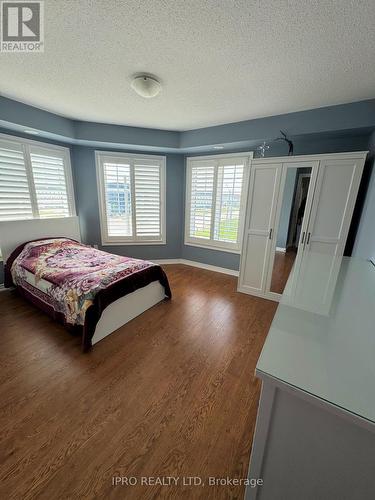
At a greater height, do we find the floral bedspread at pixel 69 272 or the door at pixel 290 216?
the door at pixel 290 216

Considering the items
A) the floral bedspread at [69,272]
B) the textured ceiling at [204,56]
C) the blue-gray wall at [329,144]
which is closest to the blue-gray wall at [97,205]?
the floral bedspread at [69,272]

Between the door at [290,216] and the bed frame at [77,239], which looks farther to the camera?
the door at [290,216]

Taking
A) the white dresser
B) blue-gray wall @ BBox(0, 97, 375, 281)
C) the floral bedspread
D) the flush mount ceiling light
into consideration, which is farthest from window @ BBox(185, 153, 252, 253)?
the white dresser

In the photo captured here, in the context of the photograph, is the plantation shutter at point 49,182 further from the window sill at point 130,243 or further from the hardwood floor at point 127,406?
the hardwood floor at point 127,406

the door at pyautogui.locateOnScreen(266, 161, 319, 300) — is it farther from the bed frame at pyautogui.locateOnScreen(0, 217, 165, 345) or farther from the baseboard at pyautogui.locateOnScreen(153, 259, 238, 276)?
the bed frame at pyautogui.locateOnScreen(0, 217, 165, 345)

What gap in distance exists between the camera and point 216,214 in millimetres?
3820

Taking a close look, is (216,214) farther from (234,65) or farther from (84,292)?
(84,292)

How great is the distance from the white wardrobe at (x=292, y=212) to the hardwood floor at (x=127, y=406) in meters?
0.87

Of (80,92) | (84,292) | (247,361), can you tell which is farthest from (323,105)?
(84,292)

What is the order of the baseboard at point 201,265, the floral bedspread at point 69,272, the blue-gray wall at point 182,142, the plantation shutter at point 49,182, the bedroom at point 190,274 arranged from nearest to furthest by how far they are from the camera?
the bedroom at point 190,274
the floral bedspread at point 69,272
the blue-gray wall at point 182,142
the plantation shutter at point 49,182
the baseboard at point 201,265

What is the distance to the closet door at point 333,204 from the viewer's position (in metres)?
2.28

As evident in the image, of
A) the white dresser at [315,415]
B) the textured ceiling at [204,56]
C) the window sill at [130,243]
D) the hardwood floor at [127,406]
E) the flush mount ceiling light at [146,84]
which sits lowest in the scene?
the hardwood floor at [127,406]

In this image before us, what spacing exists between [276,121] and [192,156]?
1671mm

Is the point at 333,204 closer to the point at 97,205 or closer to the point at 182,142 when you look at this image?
the point at 182,142
